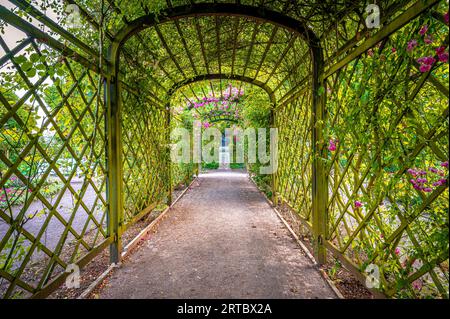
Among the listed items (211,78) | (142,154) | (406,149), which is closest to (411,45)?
(406,149)

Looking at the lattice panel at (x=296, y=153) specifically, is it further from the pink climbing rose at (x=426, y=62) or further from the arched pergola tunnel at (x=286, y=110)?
the pink climbing rose at (x=426, y=62)

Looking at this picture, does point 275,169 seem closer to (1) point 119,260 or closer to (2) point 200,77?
(2) point 200,77

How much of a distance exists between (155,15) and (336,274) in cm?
317

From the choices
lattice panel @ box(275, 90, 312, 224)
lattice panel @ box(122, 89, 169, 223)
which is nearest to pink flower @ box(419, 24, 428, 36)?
lattice panel @ box(275, 90, 312, 224)

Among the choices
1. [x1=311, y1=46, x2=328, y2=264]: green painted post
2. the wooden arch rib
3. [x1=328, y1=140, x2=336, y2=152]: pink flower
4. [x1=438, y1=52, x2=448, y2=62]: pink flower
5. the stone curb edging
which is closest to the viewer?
[x1=438, y1=52, x2=448, y2=62]: pink flower

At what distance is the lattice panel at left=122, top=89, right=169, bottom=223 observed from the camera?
3197 mm

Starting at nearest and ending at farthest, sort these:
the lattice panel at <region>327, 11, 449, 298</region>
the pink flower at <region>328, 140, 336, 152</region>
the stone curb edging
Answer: the lattice panel at <region>327, 11, 449, 298</region>
the stone curb edging
the pink flower at <region>328, 140, 336, 152</region>

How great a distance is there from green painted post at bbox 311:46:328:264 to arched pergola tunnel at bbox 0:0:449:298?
11 millimetres

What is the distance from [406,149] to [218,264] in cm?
208

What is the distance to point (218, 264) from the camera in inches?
105

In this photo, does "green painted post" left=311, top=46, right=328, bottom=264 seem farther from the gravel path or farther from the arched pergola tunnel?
the gravel path

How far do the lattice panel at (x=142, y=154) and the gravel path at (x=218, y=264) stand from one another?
0.58 meters

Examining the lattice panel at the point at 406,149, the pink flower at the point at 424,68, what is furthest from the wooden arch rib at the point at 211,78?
the pink flower at the point at 424,68

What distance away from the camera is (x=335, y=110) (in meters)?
2.21
